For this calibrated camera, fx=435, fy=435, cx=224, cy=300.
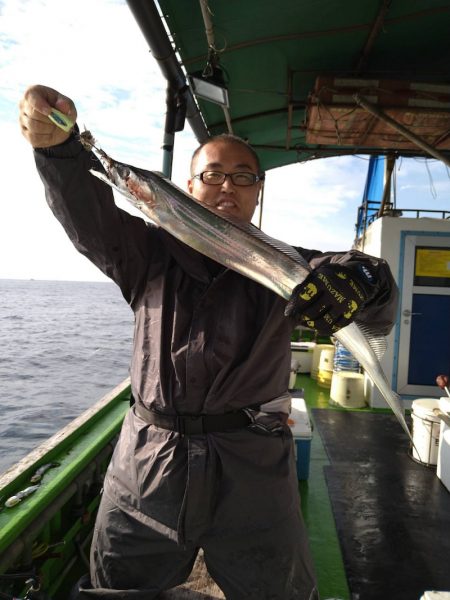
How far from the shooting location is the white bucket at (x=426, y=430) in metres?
5.55

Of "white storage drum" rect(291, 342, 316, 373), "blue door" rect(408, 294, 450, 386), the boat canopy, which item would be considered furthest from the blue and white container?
the boat canopy

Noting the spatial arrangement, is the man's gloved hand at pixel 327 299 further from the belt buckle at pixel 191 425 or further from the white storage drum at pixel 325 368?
the white storage drum at pixel 325 368

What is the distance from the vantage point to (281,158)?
8.53 m

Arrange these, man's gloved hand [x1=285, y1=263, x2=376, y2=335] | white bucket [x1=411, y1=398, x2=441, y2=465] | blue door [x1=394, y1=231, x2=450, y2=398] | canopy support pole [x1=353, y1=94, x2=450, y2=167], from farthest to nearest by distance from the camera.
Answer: blue door [x1=394, y1=231, x2=450, y2=398]
white bucket [x1=411, y1=398, x2=441, y2=465]
canopy support pole [x1=353, y1=94, x2=450, y2=167]
man's gloved hand [x1=285, y1=263, x2=376, y2=335]

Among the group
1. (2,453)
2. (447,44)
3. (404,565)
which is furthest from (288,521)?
(2,453)

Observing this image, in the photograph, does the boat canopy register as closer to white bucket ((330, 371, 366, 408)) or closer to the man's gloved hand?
the man's gloved hand

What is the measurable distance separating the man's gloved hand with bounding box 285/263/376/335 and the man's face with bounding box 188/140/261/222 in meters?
0.67

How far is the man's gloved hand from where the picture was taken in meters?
1.99

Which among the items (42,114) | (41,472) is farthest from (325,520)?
(42,114)

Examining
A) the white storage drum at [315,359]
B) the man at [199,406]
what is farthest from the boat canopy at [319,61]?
the white storage drum at [315,359]

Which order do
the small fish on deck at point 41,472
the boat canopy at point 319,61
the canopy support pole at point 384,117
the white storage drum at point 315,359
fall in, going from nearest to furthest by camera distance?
the small fish on deck at point 41,472
the boat canopy at point 319,61
the canopy support pole at point 384,117
the white storage drum at point 315,359

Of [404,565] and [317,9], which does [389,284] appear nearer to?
[404,565]

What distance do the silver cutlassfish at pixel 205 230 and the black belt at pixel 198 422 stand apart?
0.68m

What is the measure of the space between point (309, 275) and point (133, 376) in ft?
3.69
